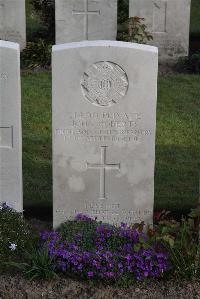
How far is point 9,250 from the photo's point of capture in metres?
5.75

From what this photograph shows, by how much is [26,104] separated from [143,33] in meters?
3.79

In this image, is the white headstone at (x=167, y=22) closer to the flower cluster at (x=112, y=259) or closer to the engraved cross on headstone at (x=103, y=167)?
the engraved cross on headstone at (x=103, y=167)

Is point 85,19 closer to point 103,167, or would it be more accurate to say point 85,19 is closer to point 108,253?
point 103,167

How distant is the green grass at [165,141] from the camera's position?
24.5 feet

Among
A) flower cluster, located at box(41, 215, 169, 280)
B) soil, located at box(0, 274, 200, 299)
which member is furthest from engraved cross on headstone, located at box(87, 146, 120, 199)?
soil, located at box(0, 274, 200, 299)

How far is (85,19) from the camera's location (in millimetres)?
12945

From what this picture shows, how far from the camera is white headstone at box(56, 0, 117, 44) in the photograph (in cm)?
1282

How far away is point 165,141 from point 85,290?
4270 millimetres

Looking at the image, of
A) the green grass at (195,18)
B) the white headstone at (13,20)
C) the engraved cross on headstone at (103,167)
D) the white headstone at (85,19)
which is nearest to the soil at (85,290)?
the engraved cross on headstone at (103,167)

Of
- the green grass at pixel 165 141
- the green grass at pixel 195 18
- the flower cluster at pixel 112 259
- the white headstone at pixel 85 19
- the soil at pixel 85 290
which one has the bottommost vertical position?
the soil at pixel 85 290

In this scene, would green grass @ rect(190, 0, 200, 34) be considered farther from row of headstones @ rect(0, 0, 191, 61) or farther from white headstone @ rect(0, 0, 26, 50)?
white headstone @ rect(0, 0, 26, 50)

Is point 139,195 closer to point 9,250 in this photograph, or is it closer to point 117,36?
point 9,250

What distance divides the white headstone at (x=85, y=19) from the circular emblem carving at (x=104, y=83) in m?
7.18

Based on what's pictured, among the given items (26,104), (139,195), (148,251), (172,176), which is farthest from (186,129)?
(148,251)
